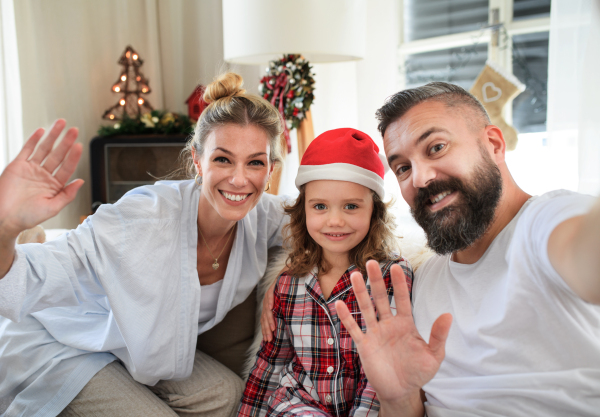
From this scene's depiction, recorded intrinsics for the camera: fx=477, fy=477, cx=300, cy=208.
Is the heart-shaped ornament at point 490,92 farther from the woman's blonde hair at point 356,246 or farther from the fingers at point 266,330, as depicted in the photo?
the fingers at point 266,330

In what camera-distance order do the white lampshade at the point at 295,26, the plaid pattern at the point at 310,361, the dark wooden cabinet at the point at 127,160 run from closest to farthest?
the plaid pattern at the point at 310,361
the white lampshade at the point at 295,26
the dark wooden cabinet at the point at 127,160

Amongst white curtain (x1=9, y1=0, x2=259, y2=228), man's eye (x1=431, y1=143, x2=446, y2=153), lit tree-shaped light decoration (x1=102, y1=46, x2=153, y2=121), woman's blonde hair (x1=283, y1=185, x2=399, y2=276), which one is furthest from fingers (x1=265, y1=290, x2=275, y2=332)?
lit tree-shaped light decoration (x1=102, y1=46, x2=153, y2=121)

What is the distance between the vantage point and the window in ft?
9.29

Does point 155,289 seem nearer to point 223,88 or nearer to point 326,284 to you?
point 326,284

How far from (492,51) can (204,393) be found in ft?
8.60

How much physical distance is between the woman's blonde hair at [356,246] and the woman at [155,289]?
16 centimetres

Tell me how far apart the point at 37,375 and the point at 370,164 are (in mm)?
1168

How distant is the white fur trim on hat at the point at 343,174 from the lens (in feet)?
4.38

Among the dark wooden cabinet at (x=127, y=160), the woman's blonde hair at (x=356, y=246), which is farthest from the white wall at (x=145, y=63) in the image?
the woman's blonde hair at (x=356, y=246)

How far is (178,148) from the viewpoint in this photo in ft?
11.6

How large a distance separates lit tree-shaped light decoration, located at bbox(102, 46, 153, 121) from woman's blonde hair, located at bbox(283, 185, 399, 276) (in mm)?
2757

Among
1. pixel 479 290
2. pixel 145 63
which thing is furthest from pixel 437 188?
pixel 145 63

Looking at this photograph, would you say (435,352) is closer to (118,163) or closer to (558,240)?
(558,240)

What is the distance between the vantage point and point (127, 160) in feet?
11.9
